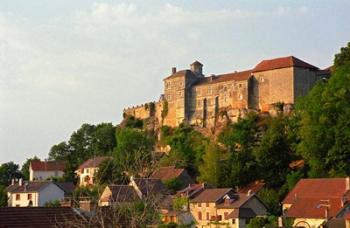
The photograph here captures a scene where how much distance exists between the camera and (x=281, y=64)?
90438 millimetres

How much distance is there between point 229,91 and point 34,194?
33.5 m

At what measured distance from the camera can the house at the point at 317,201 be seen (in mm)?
49812

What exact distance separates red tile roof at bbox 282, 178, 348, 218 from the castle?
32.4 metres

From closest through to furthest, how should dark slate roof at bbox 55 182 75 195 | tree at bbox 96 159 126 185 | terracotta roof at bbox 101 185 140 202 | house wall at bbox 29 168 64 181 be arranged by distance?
1. terracotta roof at bbox 101 185 140 202
2. tree at bbox 96 159 126 185
3. dark slate roof at bbox 55 182 75 195
4. house wall at bbox 29 168 64 181

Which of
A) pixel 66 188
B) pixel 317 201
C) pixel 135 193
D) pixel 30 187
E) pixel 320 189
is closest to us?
pixel 135 193

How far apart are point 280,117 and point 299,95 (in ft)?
22.7

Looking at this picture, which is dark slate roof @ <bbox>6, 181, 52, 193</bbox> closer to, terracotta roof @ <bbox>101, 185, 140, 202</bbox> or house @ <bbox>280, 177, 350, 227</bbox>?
house @ <bbox>280, 177, 350, 227</bbox>

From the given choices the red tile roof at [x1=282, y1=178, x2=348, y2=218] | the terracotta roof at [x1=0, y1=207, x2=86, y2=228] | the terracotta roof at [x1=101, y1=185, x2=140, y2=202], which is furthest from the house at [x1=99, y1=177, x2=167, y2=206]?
the red tile roof at [x1=282, y1=178, x2=348, y2=218]

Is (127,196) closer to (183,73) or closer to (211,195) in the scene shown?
(211,195)

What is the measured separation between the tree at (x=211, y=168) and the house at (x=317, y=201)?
17418mm

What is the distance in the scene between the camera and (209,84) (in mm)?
101000

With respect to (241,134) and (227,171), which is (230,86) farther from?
(227,171)

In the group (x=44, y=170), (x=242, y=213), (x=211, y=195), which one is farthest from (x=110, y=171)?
(x=44, y=170)

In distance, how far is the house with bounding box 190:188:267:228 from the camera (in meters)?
57.2
